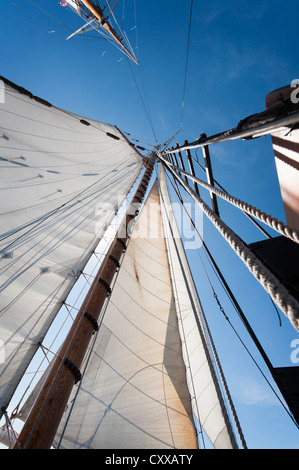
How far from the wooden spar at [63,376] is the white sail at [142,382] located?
30 cm

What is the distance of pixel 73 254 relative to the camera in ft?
11.6

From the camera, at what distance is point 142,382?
364 cm

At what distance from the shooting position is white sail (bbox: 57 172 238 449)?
117 inches

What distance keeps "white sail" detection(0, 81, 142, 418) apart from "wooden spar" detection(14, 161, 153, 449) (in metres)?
0.29

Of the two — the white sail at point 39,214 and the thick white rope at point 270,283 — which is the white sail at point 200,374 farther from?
the thick white rope at point 270,283

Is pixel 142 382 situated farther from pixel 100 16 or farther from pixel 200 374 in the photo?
pixel 100 16

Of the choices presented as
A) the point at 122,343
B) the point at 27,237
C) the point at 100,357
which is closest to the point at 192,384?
the point at 122,343

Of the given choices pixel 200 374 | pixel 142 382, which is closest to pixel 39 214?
pixel 142 382

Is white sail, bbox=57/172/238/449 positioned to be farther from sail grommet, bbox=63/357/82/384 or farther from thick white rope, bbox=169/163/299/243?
thick white rope, bbox=169/163/299/243

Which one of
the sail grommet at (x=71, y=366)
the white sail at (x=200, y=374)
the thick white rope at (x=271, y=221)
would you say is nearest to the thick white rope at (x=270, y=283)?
the thick white rope at (x=271, y=221)

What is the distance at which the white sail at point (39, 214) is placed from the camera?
230 centimetres

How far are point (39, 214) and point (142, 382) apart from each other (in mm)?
3229

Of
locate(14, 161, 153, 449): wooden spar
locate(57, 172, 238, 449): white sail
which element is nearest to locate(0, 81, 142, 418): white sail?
locate(14, 161, 153, 449): wooden spar
